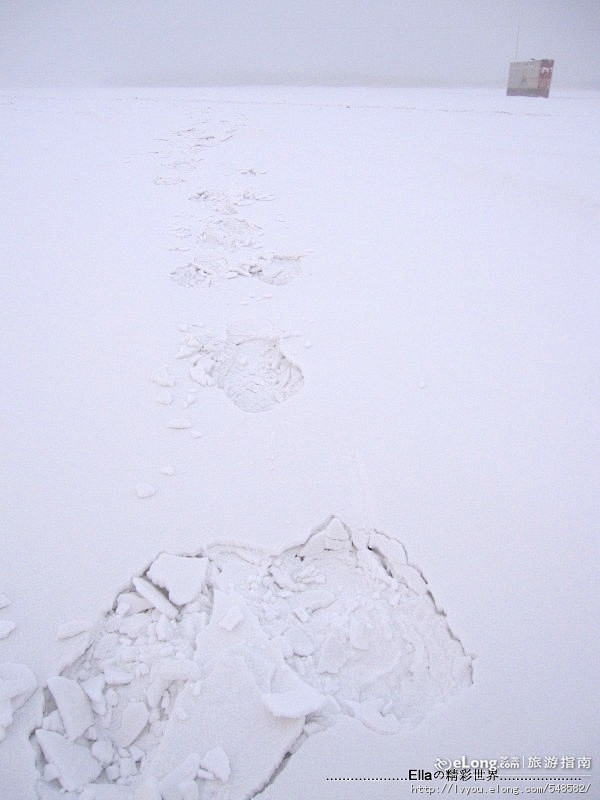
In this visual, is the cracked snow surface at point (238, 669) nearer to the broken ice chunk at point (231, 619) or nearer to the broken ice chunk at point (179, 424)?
the broken ice chunk at point (231, 619)

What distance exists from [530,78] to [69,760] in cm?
1061

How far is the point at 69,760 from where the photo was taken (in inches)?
30.6

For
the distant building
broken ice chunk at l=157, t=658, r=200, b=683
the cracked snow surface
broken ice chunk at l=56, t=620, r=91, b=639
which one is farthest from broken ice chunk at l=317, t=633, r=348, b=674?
the distant building

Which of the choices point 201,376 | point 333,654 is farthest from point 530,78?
point 333,654

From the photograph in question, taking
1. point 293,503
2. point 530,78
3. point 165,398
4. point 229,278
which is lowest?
point 293,503

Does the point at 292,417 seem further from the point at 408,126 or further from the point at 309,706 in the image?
the point at 408,126

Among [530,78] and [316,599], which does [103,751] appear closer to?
[316,599]

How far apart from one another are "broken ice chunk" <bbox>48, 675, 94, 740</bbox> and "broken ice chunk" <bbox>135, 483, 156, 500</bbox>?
1.41 feet

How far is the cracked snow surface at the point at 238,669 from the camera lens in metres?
0.78

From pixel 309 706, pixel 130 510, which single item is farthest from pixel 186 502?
pixel 309 706

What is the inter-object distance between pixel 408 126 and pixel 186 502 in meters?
5.63

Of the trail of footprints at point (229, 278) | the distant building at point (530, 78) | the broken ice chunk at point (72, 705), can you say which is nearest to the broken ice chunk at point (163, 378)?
the trail of footprints at point (229, 278)

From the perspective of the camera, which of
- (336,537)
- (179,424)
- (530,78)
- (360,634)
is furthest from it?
(530,78)

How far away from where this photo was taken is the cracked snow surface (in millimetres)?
780
